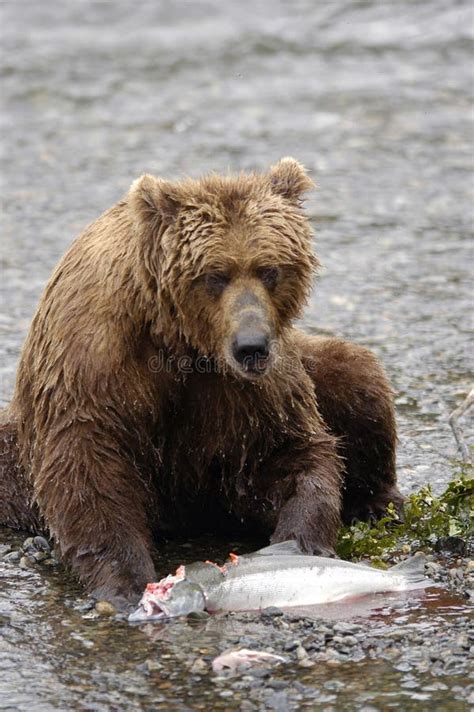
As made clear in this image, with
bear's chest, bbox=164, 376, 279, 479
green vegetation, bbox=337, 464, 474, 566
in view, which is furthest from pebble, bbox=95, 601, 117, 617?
green vegetation, bbox=337, 464, 474, 566

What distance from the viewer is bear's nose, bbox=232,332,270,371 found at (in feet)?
19.7

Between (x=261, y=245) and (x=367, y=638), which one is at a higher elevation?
(x=261, y=245)

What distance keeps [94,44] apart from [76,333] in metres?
14.1

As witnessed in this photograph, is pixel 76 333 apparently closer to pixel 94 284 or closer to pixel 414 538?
pixel 94 284

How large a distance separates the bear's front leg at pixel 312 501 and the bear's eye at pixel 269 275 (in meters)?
0.93

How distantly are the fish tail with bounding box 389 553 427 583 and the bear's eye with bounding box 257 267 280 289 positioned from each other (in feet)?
4.24

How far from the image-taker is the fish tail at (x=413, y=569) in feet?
20.7

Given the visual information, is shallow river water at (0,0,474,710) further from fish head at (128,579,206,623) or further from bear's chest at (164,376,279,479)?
bear's chest at (164,376,279,479)

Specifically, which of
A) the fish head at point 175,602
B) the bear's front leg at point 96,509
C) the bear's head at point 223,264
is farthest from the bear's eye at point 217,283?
the fish head at point 175,602

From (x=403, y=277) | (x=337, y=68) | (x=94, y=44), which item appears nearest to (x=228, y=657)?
(x=403, y=277)

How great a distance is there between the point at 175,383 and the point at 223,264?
672mm

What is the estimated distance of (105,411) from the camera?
6.47 m

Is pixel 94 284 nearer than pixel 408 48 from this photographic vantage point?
Yes

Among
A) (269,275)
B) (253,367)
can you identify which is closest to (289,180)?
(269,275)
